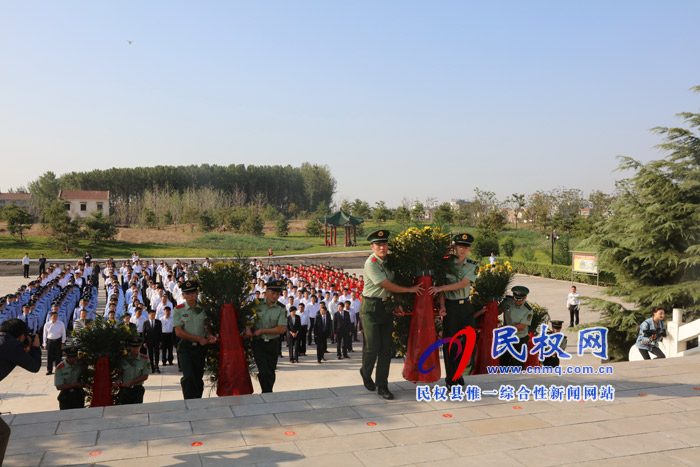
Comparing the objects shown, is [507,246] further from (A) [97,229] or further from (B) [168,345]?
(A) [97,229]

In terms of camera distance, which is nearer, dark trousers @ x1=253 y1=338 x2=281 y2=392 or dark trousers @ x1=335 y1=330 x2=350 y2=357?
dark trousers @ x1=253 y1=338 x2=281 y2=392

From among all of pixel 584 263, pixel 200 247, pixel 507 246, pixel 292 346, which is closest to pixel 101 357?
pixel 292 346

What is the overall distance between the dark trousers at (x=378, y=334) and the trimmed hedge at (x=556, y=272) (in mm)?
21658

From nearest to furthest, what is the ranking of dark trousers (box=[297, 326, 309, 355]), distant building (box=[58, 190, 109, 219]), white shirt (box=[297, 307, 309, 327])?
1. dark trousers (box=[297, 326, 309, 355])
2. white shirt (box=[297, 307, 309, 327])
3. distant building (box=[58, 190, 109, 219])

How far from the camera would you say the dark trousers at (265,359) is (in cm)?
581

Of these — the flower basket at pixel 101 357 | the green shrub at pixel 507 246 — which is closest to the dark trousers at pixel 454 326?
the flower basket at pixel 101 357

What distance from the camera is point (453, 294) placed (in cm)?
547

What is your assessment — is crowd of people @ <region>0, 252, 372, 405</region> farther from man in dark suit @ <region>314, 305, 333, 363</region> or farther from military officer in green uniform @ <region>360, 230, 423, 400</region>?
military officer in green uniform @ <region>360, 230, 423, 400</region>

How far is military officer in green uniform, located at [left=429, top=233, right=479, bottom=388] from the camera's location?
5.40m

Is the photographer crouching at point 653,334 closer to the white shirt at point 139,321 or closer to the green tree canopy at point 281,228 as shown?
the white shirt at point 139,321

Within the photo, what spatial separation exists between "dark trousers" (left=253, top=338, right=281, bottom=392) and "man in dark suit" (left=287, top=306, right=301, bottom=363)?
5.48 m

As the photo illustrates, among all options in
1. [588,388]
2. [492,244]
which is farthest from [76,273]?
[492,244]

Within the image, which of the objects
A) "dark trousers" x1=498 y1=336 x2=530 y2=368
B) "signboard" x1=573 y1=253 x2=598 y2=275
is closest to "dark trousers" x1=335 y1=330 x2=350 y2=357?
"dark trousers" x1=498 y1=336 x2=530 y2=368

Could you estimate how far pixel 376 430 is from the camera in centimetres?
438
